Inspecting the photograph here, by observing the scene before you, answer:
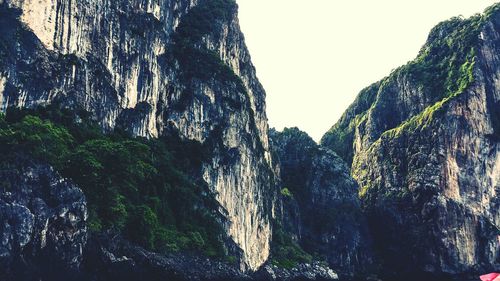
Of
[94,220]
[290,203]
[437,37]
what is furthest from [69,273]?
[437,37]

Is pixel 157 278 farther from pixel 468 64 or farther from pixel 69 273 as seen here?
pixel 468 64

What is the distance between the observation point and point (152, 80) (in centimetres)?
7706

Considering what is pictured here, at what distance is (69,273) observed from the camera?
47906 mm

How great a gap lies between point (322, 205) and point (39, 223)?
78633mm

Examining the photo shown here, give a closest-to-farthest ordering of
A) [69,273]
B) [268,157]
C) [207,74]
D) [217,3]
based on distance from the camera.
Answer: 1. [69,273]
2. [207,74]
3. [217,3]
4. [268,157]

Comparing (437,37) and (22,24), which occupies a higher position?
Answer: (437,37)

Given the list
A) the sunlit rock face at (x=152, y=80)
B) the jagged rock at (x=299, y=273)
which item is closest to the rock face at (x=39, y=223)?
the sunlit rock face at (x=152, y=80)

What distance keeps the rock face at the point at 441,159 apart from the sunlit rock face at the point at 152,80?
83.3 feet

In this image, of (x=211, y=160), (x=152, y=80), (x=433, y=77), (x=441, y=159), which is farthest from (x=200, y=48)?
(x=433, y=77)

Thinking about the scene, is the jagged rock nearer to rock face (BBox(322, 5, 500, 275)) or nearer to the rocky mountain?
the rocky mountain

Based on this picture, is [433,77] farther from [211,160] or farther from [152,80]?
[152,80]

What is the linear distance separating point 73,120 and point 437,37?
8987cm

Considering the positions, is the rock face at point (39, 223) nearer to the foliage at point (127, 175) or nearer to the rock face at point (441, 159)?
the foliage at point (127, 175)

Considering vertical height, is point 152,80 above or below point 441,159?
above
